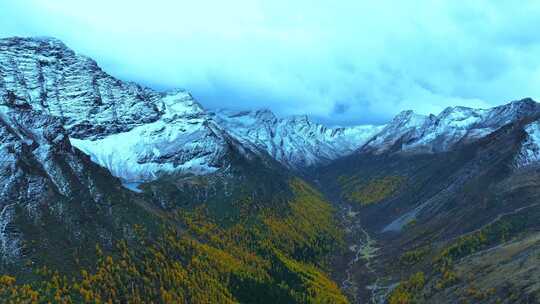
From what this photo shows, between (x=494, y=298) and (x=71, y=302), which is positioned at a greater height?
(x=494, y=298)

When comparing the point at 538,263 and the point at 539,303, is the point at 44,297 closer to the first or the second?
the point at 539,303

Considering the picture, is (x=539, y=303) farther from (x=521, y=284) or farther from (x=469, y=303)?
(x=469, y=303)

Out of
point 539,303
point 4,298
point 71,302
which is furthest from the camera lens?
point 71,302

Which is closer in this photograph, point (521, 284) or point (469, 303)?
point (521, 284)

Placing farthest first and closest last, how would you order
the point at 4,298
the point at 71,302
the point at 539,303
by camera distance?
the point at 71,302
the point at 4,298
the point at 539,303

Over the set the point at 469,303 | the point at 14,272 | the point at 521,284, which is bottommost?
the point at 14,272

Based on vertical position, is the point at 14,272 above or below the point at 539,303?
below

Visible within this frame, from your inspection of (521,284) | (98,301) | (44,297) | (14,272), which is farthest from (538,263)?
(14,272)

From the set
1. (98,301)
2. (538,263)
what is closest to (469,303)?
(538,263)

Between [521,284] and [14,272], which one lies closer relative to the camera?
[521,284]
